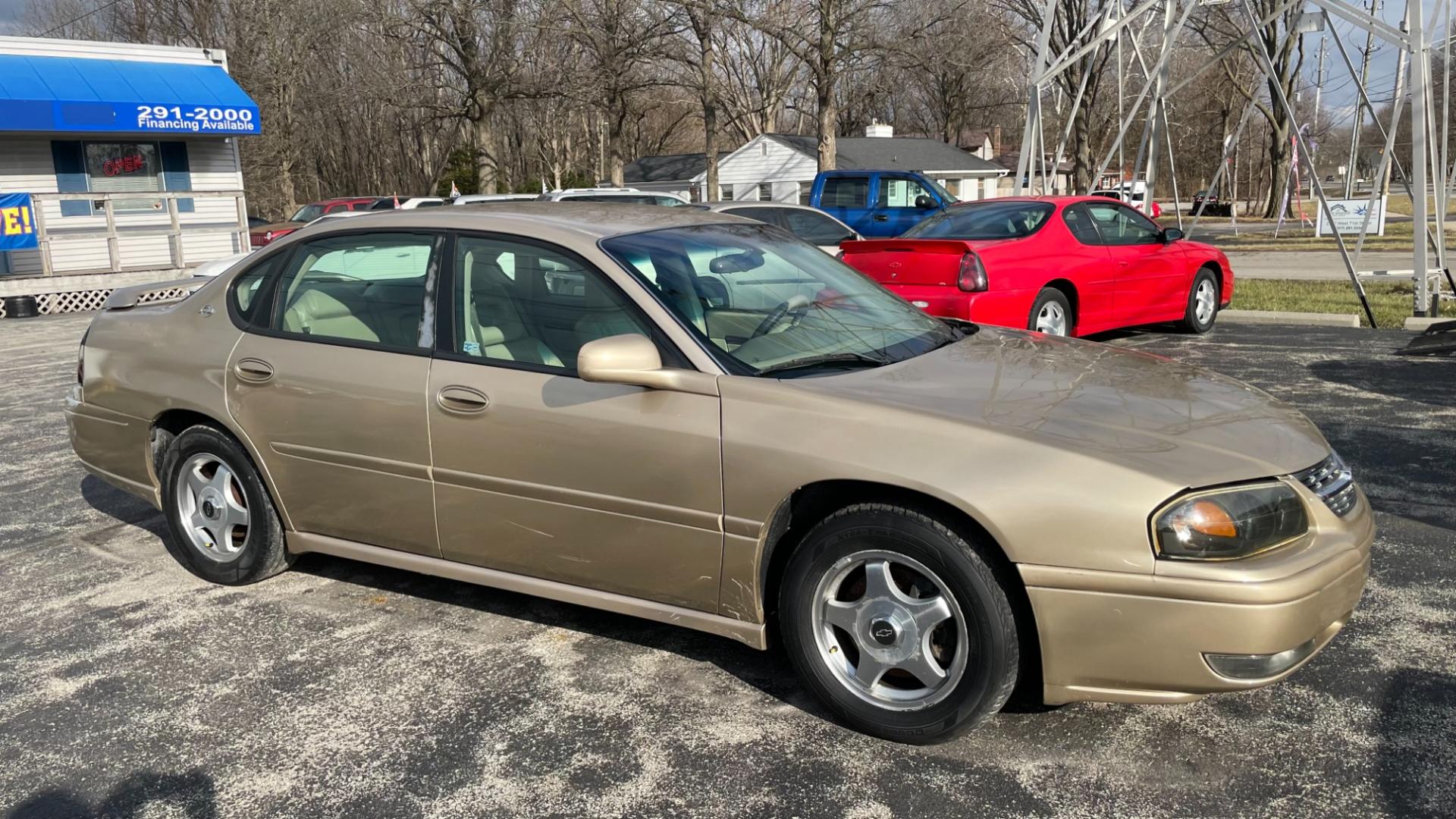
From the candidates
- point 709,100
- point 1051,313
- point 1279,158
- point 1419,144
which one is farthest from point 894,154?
point 1051,313

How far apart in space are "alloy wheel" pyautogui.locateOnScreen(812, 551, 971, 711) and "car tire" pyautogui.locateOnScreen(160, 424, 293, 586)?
245cm

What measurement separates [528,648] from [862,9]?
26.2m

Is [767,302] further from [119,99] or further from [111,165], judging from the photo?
[111,165]

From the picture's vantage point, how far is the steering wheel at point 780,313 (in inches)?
150

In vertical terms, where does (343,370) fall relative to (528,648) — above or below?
above

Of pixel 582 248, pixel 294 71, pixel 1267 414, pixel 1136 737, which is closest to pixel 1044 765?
pixel 1136 737

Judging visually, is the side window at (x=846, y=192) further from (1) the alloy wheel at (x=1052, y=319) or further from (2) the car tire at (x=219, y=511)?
(2) the car tire at (x=219, y=511)

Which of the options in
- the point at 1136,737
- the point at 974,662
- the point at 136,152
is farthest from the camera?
the point at 136,152

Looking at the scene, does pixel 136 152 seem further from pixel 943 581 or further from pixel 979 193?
pixel 979 193

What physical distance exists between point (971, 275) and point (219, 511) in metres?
5.78

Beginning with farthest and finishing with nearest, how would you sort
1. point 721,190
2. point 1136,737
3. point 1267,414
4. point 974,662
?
1. point 721,190
2. point 1267,414
3. point 1136,737
4. point 974,662

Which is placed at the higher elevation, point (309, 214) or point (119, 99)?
point (119, 99)

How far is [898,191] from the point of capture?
880 inches

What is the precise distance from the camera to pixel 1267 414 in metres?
3.60
